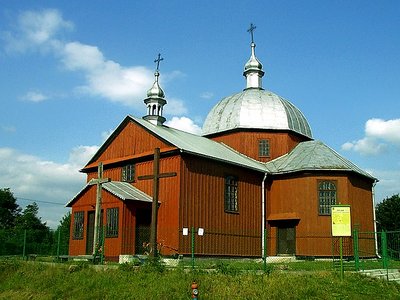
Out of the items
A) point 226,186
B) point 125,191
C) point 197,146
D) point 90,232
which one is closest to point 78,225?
point 90,232

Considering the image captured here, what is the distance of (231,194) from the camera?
2342 centimetres

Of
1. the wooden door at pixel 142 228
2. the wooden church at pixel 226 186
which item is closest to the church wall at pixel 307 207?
the wooden church at pixel 226 186

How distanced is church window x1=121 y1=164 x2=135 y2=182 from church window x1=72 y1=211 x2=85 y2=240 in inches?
106

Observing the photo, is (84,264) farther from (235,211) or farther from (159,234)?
(235,211)

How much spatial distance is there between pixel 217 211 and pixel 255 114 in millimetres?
8294

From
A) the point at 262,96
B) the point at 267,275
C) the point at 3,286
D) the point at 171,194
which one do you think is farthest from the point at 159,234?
the point at 262,96

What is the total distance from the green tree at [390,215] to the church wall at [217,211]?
24216 mm

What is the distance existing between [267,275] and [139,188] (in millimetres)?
10217

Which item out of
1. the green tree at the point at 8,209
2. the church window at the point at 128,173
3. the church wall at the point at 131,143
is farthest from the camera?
the green tree at the point at 8,209

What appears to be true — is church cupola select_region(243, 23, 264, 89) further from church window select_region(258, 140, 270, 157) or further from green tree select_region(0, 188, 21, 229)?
green tree select_region(0, 188, 21, 229)

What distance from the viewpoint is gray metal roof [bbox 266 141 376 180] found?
24562 millimetres

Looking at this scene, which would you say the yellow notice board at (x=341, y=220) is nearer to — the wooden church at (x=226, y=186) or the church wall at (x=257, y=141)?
the wooden church at (x=226, y=186)

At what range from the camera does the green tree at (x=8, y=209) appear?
54188 mm

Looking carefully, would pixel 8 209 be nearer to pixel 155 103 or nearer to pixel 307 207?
pixel 155 103
